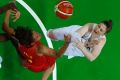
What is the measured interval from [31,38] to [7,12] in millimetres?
584

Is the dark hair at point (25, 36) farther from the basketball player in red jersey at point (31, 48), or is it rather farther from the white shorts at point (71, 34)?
the white shorts at point (71, 34)

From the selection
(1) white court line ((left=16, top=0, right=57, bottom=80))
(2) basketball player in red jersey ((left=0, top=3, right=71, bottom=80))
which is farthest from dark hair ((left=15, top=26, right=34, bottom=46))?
(1) white court line ((left=16, top=0, right=57, bottom=80))

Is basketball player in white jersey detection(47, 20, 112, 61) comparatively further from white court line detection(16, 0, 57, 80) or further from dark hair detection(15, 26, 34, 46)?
dark hair detection(15, 26, 34, 46)

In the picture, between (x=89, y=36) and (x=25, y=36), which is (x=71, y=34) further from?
(x=25, y=36)

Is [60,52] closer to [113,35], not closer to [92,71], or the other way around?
[92,71]

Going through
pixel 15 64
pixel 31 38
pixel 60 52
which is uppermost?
pixel 31 38

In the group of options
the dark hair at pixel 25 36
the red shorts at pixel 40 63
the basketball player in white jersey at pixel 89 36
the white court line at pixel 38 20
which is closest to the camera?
the dark hair at pixel 25 36

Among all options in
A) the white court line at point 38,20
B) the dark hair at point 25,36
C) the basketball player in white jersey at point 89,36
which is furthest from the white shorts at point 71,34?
the dark hair at point 25,36

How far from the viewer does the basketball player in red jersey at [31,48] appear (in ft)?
10.6

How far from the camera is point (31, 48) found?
132 inches

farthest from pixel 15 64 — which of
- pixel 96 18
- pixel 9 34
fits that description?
pixel 96 18

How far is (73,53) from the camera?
3957mm

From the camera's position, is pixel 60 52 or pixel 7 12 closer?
pixel 60 52

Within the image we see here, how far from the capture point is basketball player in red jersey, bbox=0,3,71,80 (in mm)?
3230
